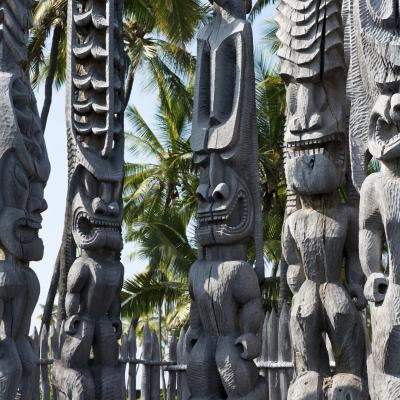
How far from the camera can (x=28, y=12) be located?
7.39 m

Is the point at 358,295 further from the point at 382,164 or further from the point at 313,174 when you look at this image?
the point at 382,164

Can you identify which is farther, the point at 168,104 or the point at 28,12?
the point at 168,104

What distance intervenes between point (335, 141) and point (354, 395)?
152 centimetres

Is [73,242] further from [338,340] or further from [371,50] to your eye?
[371,50]

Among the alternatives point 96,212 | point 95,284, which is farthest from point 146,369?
point 96,212

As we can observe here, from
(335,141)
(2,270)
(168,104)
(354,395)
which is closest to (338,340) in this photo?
(354,395)

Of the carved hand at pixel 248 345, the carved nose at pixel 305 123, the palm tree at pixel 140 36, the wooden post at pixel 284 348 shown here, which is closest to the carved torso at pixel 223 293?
the carved hand at pixel 248 345

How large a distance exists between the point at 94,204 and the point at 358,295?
220 centimetres

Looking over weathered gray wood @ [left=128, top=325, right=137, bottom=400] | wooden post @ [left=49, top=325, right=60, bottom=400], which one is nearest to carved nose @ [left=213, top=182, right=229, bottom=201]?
weathered gray wood @ [left=128, top=325, right=137, bottom=400]

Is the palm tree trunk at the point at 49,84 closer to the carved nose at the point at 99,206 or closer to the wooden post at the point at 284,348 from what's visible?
the carved nose at the point at 99,206

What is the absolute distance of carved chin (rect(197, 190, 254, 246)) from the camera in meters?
6.59

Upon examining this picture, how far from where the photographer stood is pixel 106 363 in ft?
24.3

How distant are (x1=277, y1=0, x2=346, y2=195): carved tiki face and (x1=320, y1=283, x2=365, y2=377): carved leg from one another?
65 centimetres

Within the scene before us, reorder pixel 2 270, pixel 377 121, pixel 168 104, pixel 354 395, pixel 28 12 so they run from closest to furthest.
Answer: pixel 377 121
pixel 354 395
pixel 2 270
pixel 28 12
pixel 168 104
